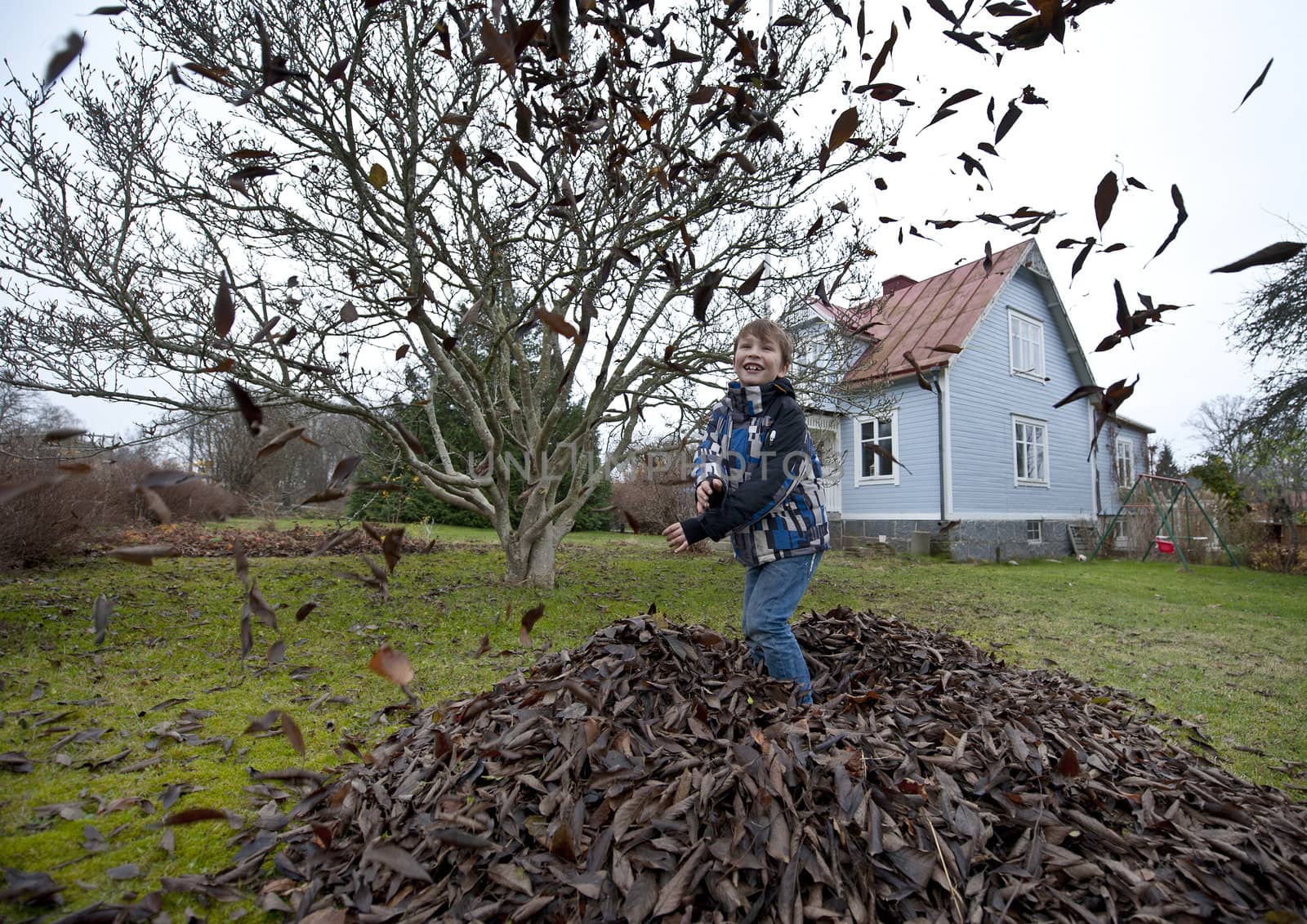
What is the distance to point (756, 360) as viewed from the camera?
2848 millimetres

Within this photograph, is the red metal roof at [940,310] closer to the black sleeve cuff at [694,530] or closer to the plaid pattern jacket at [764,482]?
the plaid pattern jacket at [764,482]

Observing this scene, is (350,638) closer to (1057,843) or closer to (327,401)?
(327,401)

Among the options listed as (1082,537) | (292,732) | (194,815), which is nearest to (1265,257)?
(292,732)

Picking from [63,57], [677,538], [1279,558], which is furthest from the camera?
[1279,558]

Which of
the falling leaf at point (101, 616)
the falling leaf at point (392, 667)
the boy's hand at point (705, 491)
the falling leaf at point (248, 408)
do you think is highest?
the falling leaf at point (248, 408)

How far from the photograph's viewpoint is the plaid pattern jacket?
8.71ft

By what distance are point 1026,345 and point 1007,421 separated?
2.24 metres

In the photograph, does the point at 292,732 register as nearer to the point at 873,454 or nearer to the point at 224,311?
the point at 224,311

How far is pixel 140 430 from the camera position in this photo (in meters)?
5.23

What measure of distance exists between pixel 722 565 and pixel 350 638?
6752 millimetres

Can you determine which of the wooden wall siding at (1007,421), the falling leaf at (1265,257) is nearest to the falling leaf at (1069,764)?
the falling leaf at (1265,257)

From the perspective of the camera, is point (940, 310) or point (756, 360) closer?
point (756, 360)

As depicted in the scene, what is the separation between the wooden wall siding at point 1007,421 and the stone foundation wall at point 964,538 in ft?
1.08

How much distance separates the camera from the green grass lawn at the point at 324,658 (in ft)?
7.29
